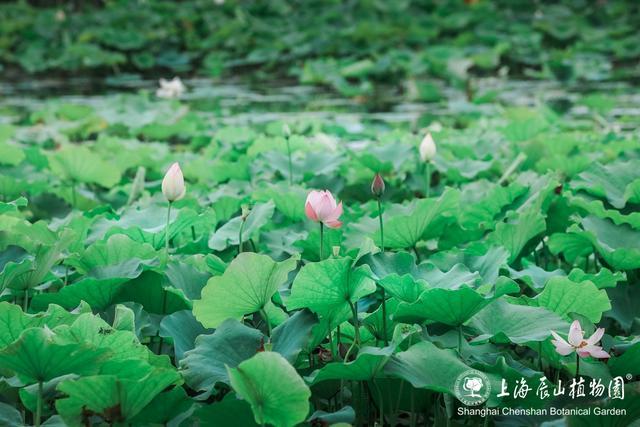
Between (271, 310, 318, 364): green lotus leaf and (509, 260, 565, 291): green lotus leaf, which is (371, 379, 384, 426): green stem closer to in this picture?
(271, 310, 318, 364): green lotus leaf

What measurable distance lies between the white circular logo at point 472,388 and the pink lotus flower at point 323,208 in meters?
0.31

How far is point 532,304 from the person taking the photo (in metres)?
1.27

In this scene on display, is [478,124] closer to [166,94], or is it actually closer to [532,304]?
[166,94]

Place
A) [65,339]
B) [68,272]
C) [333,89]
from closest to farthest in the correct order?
1. [65,339]
2. [68,272]
3. [333,89]

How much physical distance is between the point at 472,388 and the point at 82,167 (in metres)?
Result: 1.37

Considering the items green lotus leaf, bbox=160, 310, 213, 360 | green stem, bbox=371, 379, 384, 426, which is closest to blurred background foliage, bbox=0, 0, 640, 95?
green lotus leaf, bbox=160, 310, 213, 360

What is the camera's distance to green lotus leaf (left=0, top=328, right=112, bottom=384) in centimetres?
99

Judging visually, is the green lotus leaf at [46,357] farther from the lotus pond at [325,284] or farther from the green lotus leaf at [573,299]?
the green lotus leaf at [573,299]

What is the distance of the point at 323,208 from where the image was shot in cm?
126

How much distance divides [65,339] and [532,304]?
2.10 ft

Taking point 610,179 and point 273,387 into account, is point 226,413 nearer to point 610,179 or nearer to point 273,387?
point 273,387

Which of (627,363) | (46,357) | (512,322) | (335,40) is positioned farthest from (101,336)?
(335,40)

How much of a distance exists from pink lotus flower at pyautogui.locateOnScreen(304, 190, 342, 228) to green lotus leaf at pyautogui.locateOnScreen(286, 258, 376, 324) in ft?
0.43

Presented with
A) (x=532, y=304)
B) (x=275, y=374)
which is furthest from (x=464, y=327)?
(x=275, y=374)
